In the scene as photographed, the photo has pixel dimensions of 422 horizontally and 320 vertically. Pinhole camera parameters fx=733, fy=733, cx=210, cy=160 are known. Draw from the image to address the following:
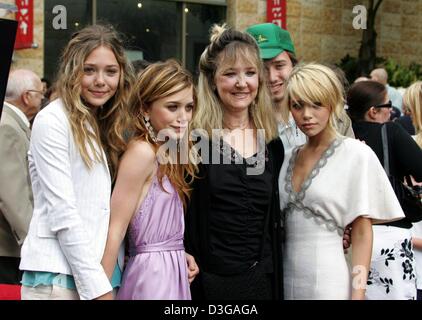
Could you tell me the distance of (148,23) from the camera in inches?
425

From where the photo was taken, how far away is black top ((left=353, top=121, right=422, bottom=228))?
403 cm

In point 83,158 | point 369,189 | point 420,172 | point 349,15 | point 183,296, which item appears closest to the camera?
point 83,158

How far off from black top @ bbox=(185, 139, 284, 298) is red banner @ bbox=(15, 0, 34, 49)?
6.78 m

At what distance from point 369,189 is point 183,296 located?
0.94 meters

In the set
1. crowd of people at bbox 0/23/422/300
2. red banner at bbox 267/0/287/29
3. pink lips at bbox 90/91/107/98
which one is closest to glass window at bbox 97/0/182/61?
red banner at bbox 267/0/287/29

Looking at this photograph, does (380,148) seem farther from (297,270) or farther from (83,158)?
(83,158)

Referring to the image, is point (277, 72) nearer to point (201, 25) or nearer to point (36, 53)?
point (36, 53)

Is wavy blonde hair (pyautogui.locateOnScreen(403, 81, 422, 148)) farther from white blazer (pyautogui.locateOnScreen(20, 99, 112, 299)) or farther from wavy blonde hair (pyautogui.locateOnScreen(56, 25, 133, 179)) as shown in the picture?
white blazer (pyautogui.locateOnScreen(20, 99, 112, 299))

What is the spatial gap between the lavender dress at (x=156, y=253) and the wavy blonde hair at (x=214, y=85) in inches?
17.9

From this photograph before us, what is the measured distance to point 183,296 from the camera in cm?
304

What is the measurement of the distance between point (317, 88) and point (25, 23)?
273 inches

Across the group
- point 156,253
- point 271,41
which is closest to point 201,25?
point 271,41

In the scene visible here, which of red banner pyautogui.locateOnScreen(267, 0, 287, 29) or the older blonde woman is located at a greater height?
red banner pyautogui.locateOnScreen(267, 0, 287, 29)
